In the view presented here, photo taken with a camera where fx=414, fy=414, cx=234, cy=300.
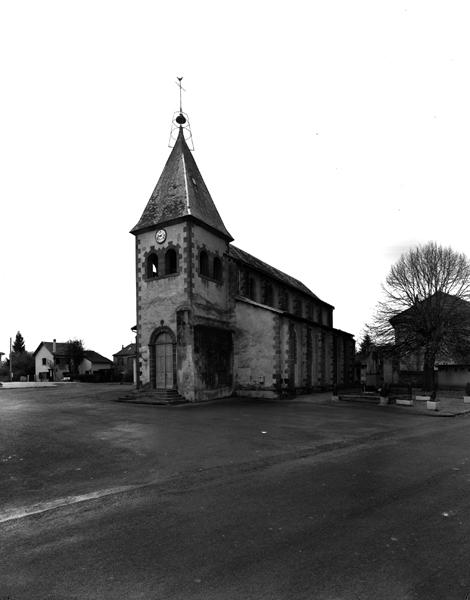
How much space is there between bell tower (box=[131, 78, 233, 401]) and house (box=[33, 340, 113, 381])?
5121 cm

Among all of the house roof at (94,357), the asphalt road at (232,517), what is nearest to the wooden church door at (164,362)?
the asphalt road at (232,517)

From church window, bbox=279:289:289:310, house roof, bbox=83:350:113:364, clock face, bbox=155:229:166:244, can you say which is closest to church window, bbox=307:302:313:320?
church window, bbox=279:289:289:310

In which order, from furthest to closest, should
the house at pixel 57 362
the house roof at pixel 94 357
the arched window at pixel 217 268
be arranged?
the house roof at pixel 94 357 → the house at pixel 57 362 → the arched window at pixel 217 268

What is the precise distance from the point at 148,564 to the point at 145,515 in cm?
144

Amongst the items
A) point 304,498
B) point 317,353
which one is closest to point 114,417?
point 304,498

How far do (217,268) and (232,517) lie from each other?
20.4 metres

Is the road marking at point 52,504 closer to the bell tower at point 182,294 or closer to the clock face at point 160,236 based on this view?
the bell tower at point 182,294

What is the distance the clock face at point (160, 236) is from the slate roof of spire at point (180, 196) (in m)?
0.52

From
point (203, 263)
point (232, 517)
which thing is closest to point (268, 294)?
point (203, 263)

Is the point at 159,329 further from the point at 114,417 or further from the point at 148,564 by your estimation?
the point at 148,564

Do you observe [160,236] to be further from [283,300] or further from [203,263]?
[283,300]

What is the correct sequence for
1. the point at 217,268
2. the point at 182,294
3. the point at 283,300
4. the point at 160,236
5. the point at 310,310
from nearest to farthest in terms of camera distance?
1. the point at 182,294
2. the point at 160,236
3. the point at 217,268
4. the point at 283,300
5. the point at 310,310

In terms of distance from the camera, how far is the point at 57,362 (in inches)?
2825

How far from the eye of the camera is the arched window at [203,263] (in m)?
23.5
